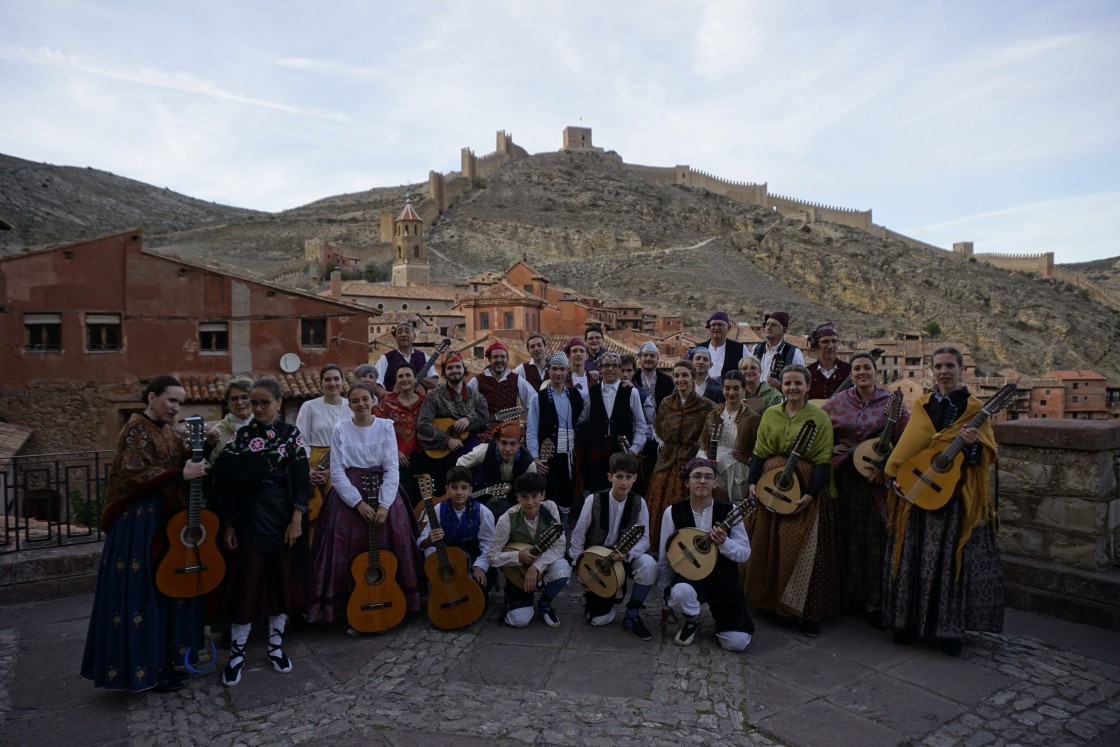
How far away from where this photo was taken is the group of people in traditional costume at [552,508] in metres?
3.81

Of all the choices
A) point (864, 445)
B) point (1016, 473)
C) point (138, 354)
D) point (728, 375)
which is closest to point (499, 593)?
point (728, 375)

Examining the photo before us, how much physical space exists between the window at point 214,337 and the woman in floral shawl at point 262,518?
13340mm

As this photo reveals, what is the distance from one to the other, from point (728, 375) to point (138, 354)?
1461 cm

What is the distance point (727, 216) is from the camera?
92.8 metres

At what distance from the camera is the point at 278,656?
13.4ft

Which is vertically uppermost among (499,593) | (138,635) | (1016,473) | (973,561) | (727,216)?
(727,216)

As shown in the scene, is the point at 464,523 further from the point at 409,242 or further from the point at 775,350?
the point at 409,242

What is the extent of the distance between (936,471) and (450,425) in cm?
364

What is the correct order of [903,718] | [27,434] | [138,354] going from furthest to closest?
[138,354], [27,434], [903,718]

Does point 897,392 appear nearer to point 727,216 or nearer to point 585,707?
point 585,707

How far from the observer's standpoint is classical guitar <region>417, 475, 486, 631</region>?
184 inches

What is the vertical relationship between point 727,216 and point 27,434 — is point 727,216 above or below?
above

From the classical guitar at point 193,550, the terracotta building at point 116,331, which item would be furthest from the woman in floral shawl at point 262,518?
the terracotta building at point 116,331

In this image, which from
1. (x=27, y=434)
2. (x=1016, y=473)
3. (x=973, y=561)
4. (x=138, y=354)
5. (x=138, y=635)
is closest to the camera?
(x=138, y=635)
